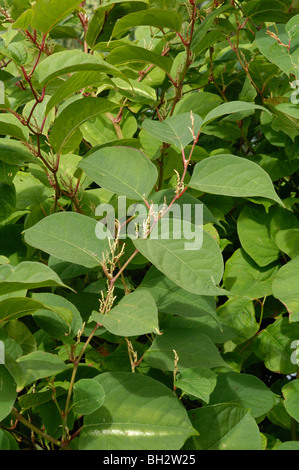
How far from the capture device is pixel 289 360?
2.81 ft

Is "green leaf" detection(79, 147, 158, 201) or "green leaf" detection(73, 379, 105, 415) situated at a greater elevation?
"green leaf" detection(79, 147, 158, 201)

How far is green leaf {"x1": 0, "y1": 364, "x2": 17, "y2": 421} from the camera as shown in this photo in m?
0.59

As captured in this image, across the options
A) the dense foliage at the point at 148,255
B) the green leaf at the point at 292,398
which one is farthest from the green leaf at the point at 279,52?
the green leaf at the point at 292,398

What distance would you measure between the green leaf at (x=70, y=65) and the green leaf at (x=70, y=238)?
206 millimetres

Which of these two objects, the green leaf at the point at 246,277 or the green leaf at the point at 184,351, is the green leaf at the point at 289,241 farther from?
the green leaf at the point at 184,351

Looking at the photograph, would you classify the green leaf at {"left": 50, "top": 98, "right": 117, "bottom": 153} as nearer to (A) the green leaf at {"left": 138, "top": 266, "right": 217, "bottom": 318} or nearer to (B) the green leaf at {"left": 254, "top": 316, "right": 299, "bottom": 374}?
(A) the green leaf at {"left": 138, "top": 266, "right": 217, "bottom": 318}

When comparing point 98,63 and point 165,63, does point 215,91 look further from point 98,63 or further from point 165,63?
point 98,63

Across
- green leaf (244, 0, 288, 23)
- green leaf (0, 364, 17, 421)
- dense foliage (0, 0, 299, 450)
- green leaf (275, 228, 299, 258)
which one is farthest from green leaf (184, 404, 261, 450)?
green leaf (244, 0, 288, 23)

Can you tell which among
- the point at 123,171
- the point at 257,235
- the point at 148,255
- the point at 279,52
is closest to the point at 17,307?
the point at 148,255

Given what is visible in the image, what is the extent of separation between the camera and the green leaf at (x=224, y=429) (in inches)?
26.3

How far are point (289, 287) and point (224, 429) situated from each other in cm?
25

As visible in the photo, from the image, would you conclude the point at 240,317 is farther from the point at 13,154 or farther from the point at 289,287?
the point at 13,154

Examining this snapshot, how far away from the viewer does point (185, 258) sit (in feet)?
2.16

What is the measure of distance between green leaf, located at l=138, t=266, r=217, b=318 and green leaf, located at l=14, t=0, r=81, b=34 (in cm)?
42
